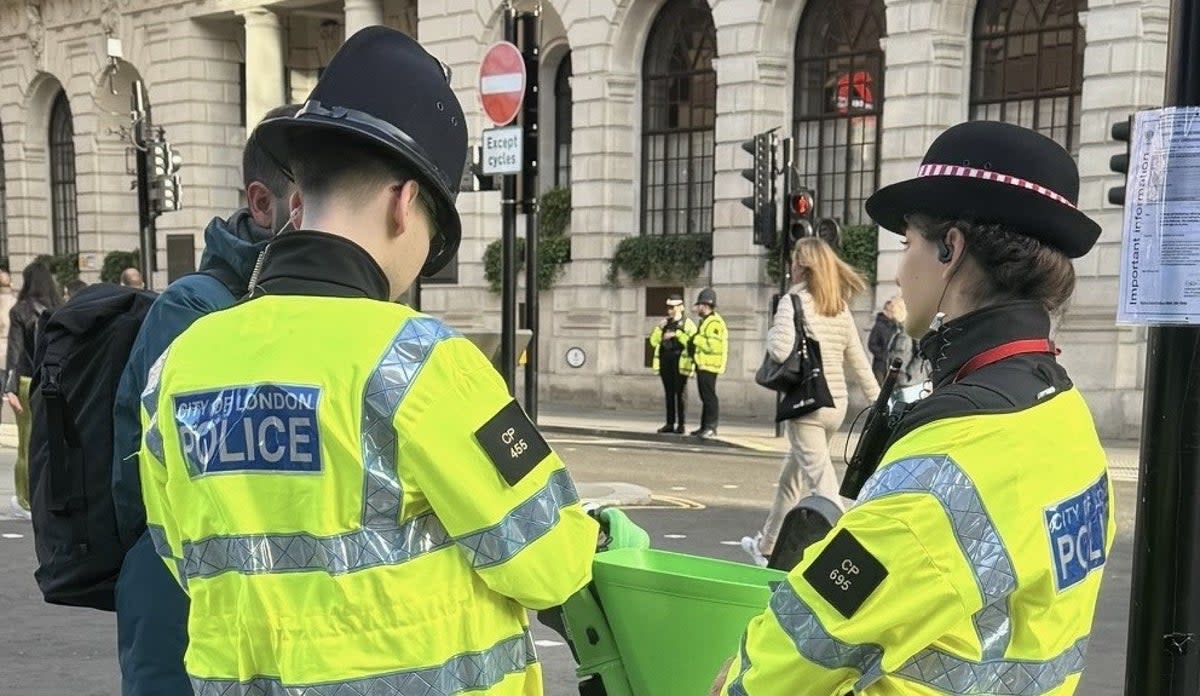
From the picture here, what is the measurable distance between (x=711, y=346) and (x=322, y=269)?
551 inches

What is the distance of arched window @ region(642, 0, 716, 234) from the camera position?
20219mm

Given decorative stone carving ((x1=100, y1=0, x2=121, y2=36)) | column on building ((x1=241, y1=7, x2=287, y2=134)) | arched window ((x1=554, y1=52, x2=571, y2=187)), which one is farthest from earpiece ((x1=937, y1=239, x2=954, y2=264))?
decorative stone carving ((x1=100, y1=0, x2=121, y2=36))

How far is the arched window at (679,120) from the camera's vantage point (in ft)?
66.3

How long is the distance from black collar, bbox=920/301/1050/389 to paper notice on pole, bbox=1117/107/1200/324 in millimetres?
1329

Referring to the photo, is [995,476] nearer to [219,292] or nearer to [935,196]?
[935,196]

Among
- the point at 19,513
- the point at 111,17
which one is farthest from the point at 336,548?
the point at 111,17

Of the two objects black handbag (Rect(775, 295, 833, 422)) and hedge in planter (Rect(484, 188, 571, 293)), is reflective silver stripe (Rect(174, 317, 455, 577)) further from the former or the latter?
hedge in planter (Rect(484, 188, 571, 293))

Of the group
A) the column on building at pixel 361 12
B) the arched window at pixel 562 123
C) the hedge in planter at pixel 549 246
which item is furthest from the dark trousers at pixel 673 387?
the column on building at pixel 361 12

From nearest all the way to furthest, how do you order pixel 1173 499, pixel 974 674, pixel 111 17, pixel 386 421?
pixel 386 421 < pixel 974 674 < pixel 1173 499 < pixel 111 17

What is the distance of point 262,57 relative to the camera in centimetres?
2630

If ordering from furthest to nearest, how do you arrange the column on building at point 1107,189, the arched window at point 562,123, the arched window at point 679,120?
the arched window at point 562,123 < the arched window at point 679,120 < the column on building at point 1107,189

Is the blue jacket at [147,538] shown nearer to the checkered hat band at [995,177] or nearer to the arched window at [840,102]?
the checkered hat band at [995,177]

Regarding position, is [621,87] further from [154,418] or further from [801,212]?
[154,418]

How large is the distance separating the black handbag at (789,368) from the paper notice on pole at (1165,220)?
4.11 m
